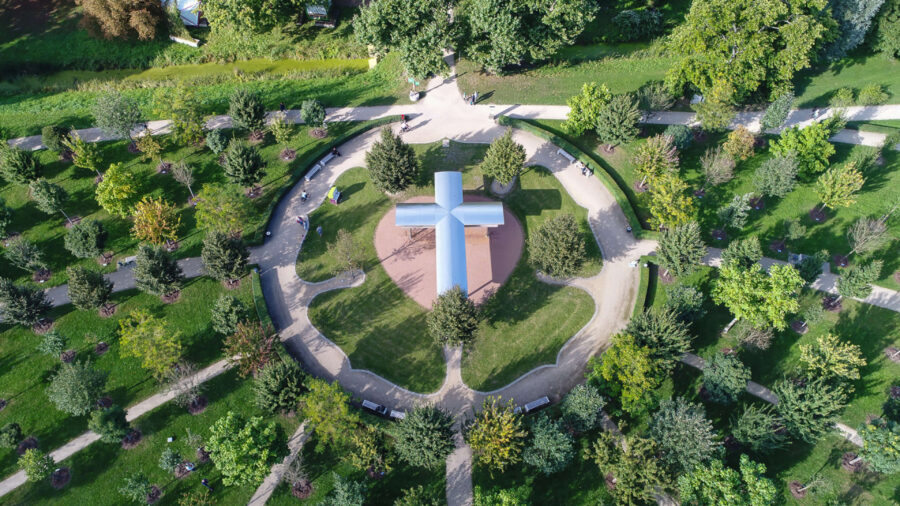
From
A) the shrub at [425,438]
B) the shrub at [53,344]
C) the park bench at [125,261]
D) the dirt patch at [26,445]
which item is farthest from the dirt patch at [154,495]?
the park bench at [125,261]

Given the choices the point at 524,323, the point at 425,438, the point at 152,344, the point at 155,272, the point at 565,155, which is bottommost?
the point at 524,323

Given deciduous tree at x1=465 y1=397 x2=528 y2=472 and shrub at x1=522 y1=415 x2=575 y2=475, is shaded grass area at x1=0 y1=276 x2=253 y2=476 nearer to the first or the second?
deciduous tree at x1=465 y1=397 x2=528 y2=472

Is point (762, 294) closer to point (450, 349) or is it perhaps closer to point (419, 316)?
point (450, 349)

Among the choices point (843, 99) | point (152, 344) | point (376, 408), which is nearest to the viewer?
point (152, 344)

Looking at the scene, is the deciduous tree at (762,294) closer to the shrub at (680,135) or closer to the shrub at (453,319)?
the shrub at (680,135)

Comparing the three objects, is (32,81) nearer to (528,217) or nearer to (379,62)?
(379,62)

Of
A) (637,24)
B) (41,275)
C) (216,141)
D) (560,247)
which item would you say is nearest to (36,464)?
(41,275)

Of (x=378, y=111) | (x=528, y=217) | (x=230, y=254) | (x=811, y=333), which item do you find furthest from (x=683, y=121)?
(x=230, y=254)

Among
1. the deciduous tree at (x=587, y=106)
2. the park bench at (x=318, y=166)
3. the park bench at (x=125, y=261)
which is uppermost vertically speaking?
the deciduous tree at (x=587, y=106)
